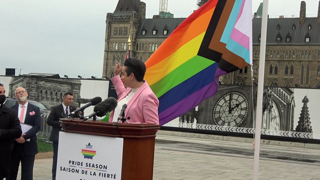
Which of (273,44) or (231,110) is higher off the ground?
(273,44)

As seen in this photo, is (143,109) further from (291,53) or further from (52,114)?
(291,53)

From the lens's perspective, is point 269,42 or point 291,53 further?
point 269,42

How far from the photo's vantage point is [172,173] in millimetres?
12055

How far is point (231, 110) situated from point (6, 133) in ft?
89.0

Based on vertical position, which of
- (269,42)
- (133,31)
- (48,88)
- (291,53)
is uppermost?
(133,31)

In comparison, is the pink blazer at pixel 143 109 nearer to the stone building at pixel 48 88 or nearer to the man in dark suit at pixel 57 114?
the man in dark suit at pixel 57 114

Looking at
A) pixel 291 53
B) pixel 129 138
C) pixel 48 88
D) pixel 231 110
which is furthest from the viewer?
pixel 291 53

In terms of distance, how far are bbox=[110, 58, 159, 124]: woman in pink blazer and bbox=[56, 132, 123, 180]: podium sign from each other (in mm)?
585

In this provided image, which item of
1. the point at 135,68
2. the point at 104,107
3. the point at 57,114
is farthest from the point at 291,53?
the point at 104,107

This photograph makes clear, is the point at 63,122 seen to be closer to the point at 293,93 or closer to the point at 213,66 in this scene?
the point at 213,66

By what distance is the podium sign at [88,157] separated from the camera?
3.24 m

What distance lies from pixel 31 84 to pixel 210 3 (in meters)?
33.2

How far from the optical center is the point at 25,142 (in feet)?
24.5

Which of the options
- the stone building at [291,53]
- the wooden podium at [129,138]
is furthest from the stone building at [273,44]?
the wooden podium at [129,138]
